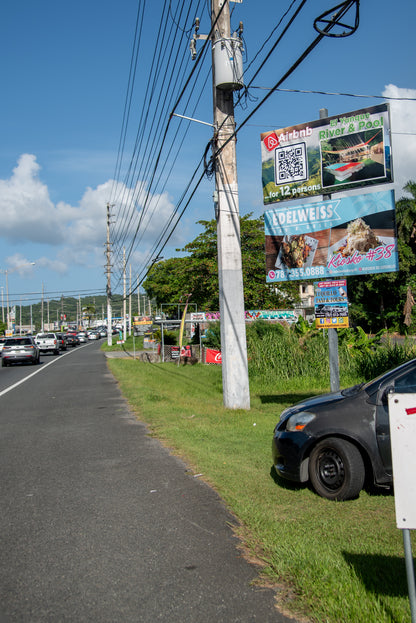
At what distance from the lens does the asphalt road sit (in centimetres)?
362

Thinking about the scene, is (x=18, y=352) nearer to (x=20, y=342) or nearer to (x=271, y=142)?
(x=20, y=342)

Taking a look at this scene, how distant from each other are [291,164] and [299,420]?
6776 millimetres

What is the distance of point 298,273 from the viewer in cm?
1149

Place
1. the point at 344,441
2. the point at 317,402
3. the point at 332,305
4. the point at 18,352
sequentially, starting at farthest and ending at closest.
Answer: the point at 18,352 → the point at 332,305 → the point at 317,402 → the point at 344,441

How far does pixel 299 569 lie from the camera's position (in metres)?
3.91

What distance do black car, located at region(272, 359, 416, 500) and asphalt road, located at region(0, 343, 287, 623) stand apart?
978mm

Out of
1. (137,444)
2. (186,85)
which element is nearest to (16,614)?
(137,444)

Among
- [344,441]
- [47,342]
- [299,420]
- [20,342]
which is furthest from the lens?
[47,342]

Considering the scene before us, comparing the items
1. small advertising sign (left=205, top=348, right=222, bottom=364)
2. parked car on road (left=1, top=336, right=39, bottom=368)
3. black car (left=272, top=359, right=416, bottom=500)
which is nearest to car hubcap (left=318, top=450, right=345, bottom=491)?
black car (left=272, top=359, right=416, bottom=500)

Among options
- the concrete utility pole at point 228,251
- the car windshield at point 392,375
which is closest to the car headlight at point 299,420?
the car windshield at point 392,375

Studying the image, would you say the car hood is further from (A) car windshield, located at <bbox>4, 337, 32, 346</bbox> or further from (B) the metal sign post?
(A) car windshield, located at <bbox>4, 337, 32, 346</bbox>

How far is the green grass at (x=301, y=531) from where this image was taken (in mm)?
3490

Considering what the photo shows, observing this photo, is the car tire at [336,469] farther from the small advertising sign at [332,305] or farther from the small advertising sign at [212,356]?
the small advertising sign at [212,356]

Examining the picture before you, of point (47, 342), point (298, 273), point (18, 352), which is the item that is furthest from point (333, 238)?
point (47, 342)
